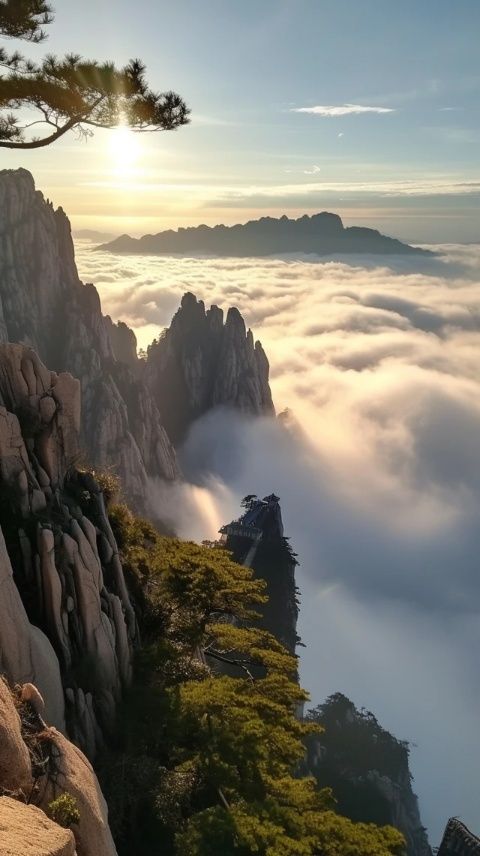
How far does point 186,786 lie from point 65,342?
8490 cm

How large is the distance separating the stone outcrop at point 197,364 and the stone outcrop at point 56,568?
111413mm

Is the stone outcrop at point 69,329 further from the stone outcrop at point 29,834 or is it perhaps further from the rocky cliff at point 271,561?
the stone outcrop at point 29,834

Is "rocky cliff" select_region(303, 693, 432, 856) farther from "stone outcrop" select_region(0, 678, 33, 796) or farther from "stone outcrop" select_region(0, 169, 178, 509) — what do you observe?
"stone outcrop" select_region(0, 169, 178, 509)

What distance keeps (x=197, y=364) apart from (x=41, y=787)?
126 metres

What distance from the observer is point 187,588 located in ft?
72.3

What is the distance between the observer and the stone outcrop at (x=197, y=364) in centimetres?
13412

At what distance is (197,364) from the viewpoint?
134m

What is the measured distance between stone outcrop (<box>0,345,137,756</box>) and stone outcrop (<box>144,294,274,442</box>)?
11141cm

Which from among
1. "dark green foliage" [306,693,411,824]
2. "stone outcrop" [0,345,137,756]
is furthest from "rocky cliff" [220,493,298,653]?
"stone outcrop" [0,345,137,756]

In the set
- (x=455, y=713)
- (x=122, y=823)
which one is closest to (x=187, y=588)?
(x=122, y=823)

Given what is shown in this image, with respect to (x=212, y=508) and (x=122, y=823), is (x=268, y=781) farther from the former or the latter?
(x=212, y=508)

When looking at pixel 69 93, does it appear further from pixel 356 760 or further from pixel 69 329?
pixel 69 329

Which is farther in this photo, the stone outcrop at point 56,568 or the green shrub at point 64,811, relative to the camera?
the stone outcrop at point 56,568

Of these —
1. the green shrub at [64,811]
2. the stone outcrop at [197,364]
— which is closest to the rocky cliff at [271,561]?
the green shrub at [64,811]
